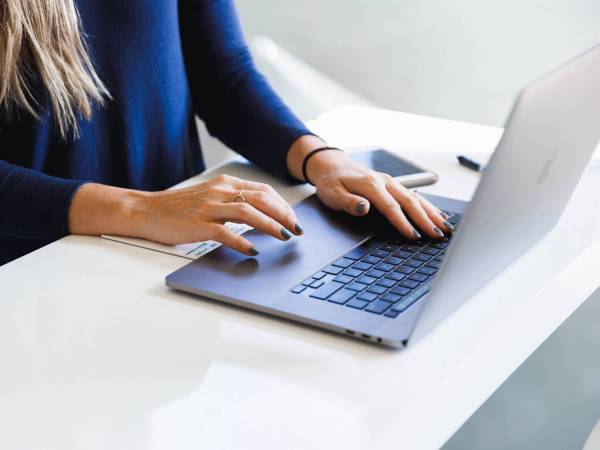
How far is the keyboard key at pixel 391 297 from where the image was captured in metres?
0.80

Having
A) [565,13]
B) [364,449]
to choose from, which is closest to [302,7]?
[565,13]

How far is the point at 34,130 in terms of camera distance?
123cm

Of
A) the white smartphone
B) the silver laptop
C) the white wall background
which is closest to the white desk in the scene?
the silver laptop

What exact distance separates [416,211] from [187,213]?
10.1 inches

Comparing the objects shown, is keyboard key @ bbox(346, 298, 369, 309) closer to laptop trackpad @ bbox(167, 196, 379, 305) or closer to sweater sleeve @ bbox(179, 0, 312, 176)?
laptop trackpad @ bbox(167, 196, 379, 305)

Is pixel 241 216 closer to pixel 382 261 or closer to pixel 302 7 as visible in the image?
pixel 382 261

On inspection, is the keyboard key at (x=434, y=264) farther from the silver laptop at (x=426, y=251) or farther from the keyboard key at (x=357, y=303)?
the keyboard key at (x=357, y=303)

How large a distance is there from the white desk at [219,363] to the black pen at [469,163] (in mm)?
281

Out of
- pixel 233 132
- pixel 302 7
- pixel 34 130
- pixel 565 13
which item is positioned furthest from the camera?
pixel 302 7

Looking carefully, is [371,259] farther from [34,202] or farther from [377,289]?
[34,202]

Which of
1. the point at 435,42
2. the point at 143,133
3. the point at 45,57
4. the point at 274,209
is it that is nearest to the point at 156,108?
the point at 143,133

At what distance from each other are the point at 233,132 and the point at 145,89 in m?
0.15

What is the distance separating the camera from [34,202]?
1049 mm

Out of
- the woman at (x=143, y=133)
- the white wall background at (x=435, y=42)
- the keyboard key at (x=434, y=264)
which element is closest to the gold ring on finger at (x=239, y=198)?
the woman at (x=143, y=133)
